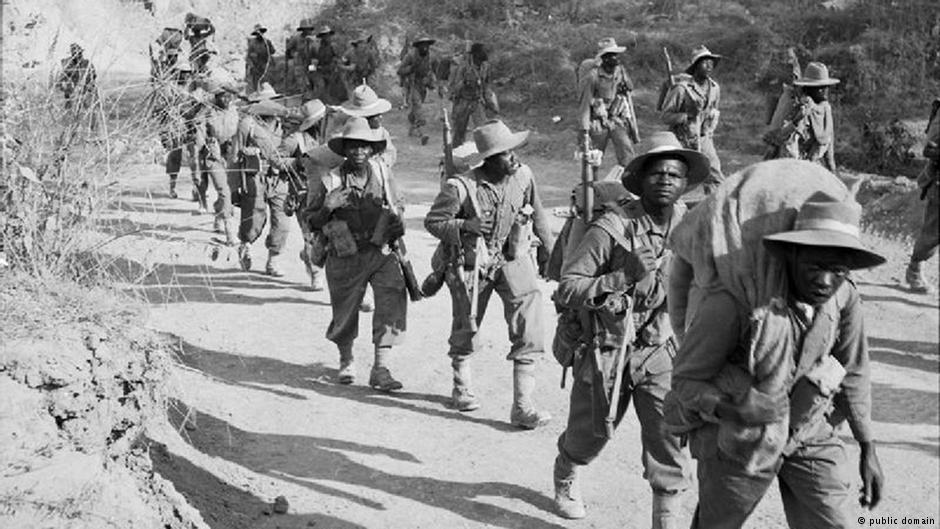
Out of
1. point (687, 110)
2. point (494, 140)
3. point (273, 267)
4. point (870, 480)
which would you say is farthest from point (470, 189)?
point (687, 110)

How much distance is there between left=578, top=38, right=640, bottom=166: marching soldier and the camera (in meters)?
13.2

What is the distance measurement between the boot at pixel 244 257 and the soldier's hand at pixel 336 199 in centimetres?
341

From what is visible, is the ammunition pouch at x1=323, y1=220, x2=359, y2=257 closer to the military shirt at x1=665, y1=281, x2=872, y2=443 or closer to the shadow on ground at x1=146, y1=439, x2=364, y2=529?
the shadow on ground at x1=146, y1=439, x2=364, y2=529

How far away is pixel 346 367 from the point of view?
7926 mm

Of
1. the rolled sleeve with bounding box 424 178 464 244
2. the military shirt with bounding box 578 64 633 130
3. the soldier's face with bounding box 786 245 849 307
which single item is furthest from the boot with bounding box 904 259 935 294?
the soldier's face with bounding box 786 245 849 307

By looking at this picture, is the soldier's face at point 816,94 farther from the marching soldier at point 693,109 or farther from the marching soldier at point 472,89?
the marching soldier at point 472,89

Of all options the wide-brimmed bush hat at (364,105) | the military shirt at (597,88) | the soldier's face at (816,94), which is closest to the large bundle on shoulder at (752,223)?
the wide-brimmed bush hat at (364,105)

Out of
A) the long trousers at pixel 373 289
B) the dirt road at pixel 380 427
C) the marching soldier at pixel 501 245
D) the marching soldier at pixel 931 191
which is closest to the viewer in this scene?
the dirt road at pixel 380 427

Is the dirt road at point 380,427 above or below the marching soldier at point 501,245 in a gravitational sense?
below

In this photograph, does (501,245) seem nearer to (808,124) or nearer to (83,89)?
(83,89)

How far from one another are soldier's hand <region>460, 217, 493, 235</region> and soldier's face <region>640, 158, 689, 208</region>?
1.91m

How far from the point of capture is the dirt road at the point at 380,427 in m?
5.88

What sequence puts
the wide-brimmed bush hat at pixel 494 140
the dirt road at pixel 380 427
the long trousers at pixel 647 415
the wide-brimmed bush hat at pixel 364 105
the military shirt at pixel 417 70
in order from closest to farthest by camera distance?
the long trousers at pixel 647 415, the dirt road at pixel 380 427, the wide-brimmed bush hat at pixel 494 140, the wide-brimmed bush hat at pixel 364 105, the military shirt at pixel 417 70

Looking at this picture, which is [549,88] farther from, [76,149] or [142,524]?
[142,524]
